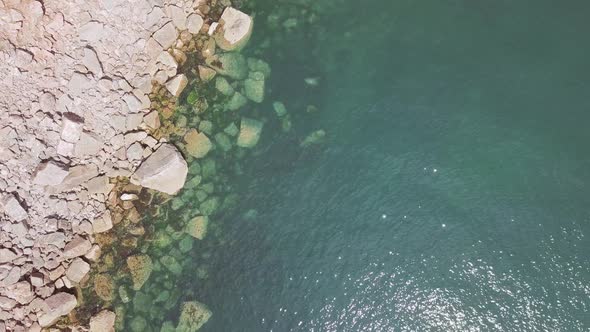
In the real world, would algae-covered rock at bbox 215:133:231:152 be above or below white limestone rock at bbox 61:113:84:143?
below

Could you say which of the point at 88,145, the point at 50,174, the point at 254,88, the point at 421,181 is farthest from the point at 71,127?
the point at 421,181

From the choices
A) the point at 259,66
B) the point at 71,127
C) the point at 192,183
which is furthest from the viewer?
the point at 259,66

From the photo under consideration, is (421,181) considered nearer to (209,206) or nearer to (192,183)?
(209,206)

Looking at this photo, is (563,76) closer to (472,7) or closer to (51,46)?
(472,7)

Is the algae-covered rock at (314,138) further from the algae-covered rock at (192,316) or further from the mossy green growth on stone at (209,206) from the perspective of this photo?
the algae-covered rock at (192,316)

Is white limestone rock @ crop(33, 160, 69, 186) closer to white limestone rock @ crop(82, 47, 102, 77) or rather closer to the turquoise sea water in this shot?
white limestone rock @ crop(82, 47, 102, 77)

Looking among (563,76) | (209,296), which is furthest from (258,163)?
(563,76)

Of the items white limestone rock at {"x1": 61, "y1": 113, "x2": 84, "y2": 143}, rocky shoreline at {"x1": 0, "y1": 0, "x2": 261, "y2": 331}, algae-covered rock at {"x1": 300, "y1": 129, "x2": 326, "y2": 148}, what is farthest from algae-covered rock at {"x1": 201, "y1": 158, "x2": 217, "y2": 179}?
white limestone rock at {"x1": 61, "y1": 113, "x2": 84, "y2": 143}

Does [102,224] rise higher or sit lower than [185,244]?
higher
